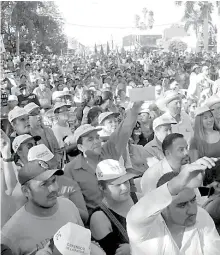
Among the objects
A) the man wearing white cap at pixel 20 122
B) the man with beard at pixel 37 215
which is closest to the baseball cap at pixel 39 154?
the man with beard at pixel 37 215

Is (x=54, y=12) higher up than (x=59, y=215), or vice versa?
(x=54, y=12)

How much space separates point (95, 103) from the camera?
26.8 ft

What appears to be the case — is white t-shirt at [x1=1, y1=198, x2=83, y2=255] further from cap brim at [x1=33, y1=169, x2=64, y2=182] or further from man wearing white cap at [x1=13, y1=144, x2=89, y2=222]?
man wearing white cap at [x1=13, y1=144, x2=89, y2=222]

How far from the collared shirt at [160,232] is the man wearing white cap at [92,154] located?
1522 mm

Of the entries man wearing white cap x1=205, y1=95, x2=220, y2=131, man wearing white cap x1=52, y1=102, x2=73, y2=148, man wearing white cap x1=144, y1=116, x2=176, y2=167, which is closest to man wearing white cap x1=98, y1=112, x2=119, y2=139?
man wearing white cap x1=144, y1=116, x2=176, y2=167

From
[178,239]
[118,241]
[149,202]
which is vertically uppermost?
[149,202]

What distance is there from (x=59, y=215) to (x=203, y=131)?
7.94 feet

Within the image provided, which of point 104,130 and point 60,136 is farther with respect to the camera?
point 60,136

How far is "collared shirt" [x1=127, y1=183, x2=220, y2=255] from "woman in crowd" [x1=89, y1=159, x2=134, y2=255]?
53cm

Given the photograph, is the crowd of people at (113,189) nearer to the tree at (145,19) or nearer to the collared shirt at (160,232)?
the collared shirt at (160,232)

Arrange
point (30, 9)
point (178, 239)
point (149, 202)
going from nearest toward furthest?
point (149, 202)
point (178, 239)
point (30, 9)

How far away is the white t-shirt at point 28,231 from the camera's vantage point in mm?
2740

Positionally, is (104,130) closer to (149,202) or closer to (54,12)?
(149,202)

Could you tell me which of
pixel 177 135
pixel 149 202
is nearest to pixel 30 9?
→ pixel 177 135
